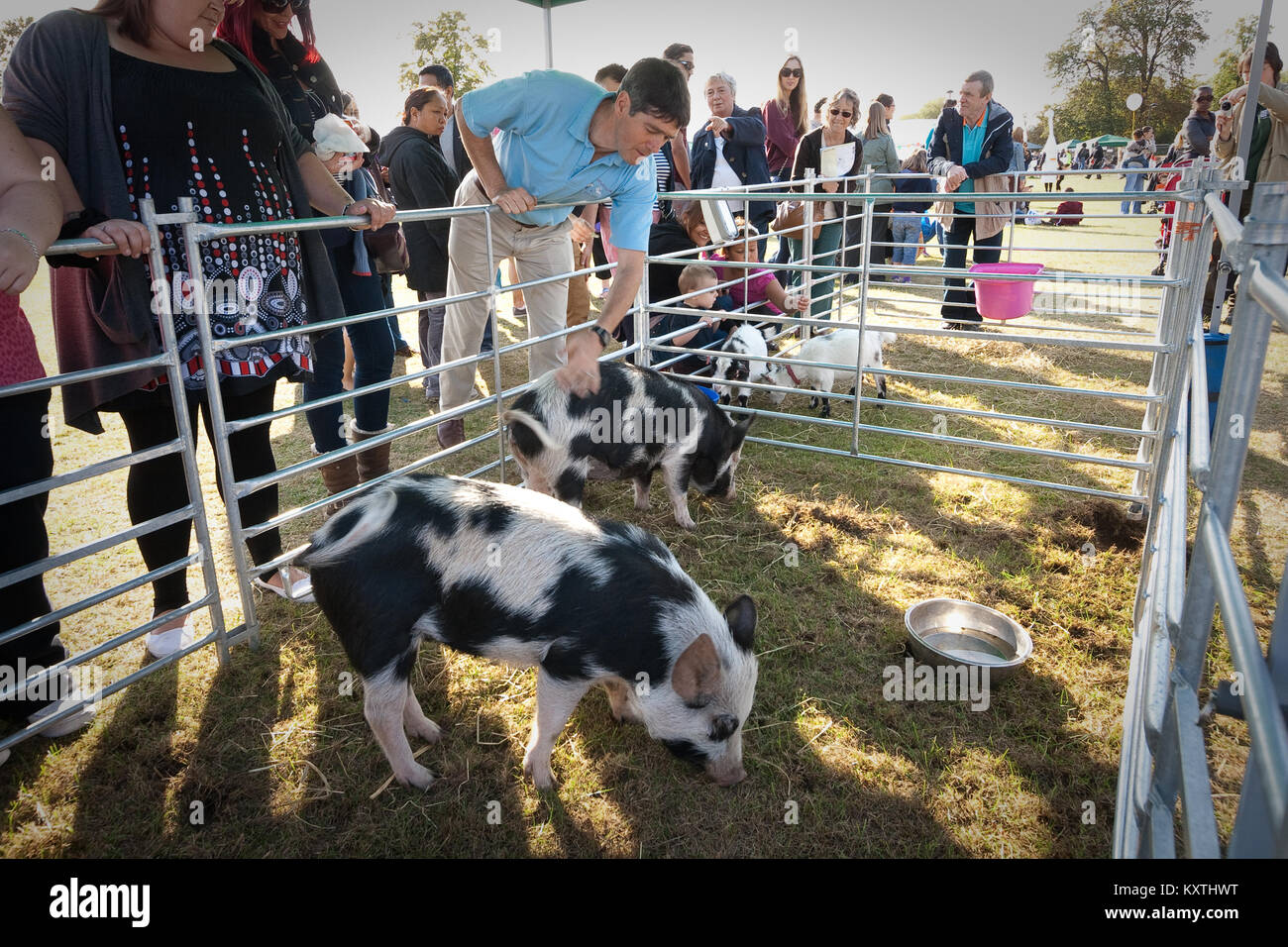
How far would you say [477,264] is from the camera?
446 cm

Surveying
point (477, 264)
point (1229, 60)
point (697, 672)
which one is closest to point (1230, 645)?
point (697, 672)

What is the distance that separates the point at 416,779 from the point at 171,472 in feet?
4.85

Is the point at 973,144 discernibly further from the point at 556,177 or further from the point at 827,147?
the point at 556,177

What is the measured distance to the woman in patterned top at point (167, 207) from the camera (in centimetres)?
231

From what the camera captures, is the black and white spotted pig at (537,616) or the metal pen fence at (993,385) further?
the metal pen fence at (993,385)

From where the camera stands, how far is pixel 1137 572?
3.76 m

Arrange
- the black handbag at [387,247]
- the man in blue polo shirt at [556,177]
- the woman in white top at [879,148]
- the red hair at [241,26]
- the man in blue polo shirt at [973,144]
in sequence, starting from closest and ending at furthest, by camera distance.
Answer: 1. the red hair at [241,26]
2. the man in blue polo shirt at [556,177]
3. the black handbag at [387,247]
4. the man in blue polo shirt at [973,144]
5. the woman in white top at [879,148]

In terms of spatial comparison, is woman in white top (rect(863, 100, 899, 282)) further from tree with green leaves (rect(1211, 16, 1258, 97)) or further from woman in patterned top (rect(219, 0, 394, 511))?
tree with green leaves (rect(1211, 16, 1258, 97))

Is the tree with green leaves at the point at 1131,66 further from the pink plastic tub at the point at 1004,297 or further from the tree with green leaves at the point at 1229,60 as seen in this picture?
the pink plastic tub at the point at 1004,297

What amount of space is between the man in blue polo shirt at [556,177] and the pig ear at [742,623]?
1338 millimetres

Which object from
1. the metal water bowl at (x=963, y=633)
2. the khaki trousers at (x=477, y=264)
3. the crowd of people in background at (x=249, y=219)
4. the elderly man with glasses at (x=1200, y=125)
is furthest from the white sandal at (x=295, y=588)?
the elderly man with glasses at (x=1200, y=125)

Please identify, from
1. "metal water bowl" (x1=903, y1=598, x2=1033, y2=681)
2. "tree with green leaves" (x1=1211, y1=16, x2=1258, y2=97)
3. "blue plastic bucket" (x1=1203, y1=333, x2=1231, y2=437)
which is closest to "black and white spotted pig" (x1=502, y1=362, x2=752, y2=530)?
"metal water bowl" (x1=903, y1=598, x2=1033, y2=681)

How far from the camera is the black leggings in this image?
9.29ft

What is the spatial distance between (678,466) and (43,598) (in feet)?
9.06
